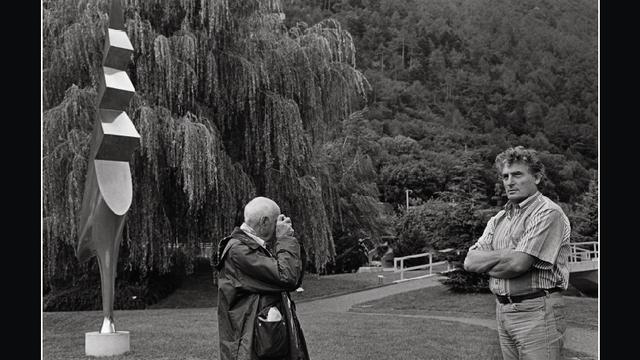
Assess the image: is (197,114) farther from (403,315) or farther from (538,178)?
(538,178)

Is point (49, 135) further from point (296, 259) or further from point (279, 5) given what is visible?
point (296, 259)

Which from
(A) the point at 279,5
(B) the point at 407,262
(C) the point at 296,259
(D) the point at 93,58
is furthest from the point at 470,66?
(C) the point at 296,259

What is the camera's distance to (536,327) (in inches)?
118

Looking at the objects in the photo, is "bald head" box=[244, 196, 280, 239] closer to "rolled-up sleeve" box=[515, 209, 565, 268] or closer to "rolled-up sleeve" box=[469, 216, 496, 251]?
"rolled-up sleeve" box=[469, 216, 496, 251]

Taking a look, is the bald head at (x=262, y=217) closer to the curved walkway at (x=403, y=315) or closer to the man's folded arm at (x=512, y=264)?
the man's folded arm at (x=512, y=264)

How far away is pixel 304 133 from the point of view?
48.3 feet

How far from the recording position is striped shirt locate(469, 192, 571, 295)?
3062mm

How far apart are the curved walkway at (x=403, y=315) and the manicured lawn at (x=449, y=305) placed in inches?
25.0

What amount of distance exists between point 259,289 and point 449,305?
12650mm

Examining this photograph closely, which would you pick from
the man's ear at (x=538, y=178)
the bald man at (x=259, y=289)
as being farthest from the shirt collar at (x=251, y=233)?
the man's ear at (x=538, y=178)

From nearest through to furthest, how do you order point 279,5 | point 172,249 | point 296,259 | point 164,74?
point 296,259, point 164,74, point 172,249, point 279,5

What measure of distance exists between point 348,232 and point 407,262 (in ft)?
15.4

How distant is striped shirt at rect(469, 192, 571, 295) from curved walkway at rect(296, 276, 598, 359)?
19.7ft

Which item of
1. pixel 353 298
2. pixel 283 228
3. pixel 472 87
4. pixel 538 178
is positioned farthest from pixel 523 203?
pixel 472 87
